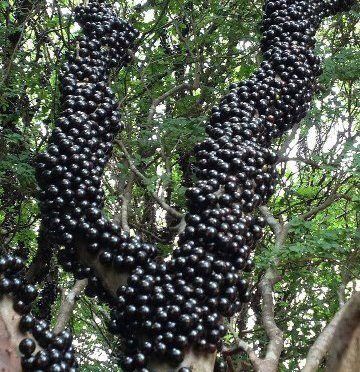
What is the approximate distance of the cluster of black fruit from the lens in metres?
1.46

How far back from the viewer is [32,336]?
1.55m

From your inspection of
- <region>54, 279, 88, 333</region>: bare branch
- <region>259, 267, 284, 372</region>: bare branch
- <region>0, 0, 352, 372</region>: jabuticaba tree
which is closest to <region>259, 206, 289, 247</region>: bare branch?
<region>259, 267, 284, 372</region>: bare branch

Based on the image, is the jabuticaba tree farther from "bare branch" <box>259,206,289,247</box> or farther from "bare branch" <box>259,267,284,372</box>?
"bare branch" <box>259,206,289,247</box>

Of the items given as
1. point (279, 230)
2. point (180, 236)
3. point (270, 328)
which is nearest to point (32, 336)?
point (180, 236)

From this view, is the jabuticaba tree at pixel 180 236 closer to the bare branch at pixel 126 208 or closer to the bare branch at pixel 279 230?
the bare branch at pixel 126 208

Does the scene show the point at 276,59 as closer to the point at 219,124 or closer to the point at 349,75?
the point at 219,124

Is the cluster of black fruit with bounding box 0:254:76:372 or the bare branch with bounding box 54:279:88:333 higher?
the bare branch with bounding box 54:279:88:333

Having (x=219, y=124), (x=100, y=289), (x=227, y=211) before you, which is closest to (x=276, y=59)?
(x=219, y=124)

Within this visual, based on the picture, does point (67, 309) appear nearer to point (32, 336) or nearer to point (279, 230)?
point (279, 230)

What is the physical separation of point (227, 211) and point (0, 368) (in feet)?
4.01

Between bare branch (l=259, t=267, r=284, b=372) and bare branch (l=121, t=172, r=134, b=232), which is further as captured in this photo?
bare branch (l=121, t=172, r=134, b=232)

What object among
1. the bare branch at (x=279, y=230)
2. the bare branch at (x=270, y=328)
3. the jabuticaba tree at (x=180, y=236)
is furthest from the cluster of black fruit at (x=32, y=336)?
the bare branch at (x=279, y=230)

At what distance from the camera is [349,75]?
412 centimetres

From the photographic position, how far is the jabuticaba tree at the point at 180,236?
181 cm
